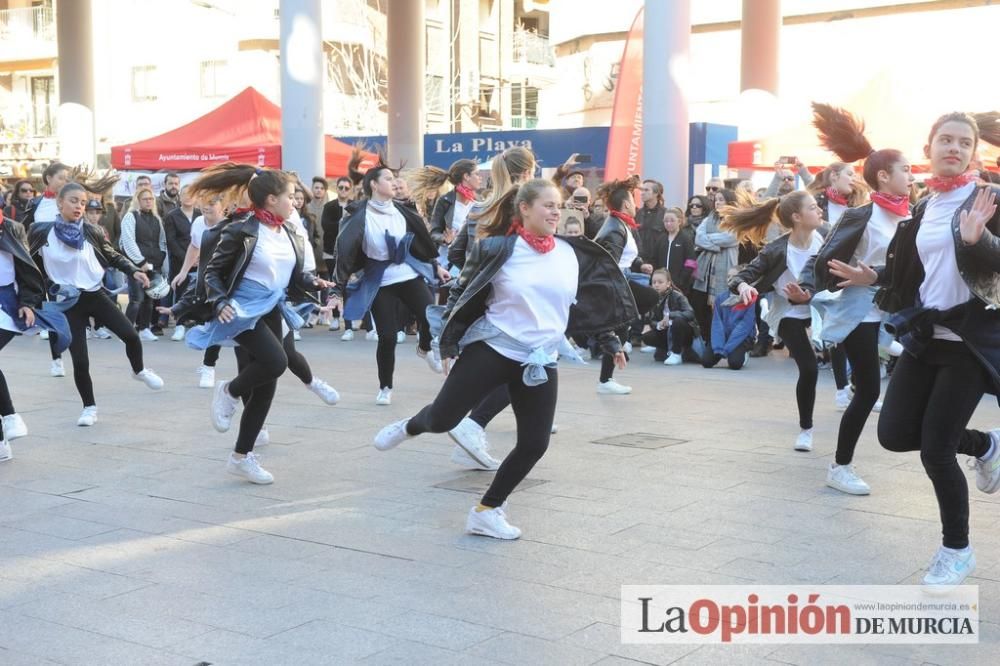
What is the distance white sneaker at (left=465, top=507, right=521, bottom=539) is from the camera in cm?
552

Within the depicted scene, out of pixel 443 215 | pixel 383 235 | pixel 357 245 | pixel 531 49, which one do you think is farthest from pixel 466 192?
pixel 531 49

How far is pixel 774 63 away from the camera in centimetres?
2498

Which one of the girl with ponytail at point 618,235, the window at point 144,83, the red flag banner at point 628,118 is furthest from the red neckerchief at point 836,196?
the window at point 144,83

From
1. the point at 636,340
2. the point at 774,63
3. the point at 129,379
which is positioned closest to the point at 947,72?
the point at 774,63

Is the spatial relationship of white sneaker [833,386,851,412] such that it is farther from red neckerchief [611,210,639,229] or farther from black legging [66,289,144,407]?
black legging [66,289,144,407]

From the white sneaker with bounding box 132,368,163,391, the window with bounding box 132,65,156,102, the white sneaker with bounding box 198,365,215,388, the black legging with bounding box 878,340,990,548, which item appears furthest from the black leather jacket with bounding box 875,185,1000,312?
the window with bounding box 132,65,156,102

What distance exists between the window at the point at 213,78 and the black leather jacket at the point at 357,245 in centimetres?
3300

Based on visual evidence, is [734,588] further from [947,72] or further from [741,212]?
[947,72]

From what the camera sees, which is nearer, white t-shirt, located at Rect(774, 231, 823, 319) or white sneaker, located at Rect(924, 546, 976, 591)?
white sneaker, located at Rect(924, 546, 976, 591)

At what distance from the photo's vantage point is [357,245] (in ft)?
30.9

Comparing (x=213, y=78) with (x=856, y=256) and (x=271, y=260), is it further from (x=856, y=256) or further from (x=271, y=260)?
(x=856, y=256)

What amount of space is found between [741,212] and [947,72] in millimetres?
20676

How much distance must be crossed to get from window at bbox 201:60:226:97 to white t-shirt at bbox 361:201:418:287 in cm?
3295

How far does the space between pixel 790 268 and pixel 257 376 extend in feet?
11.1
